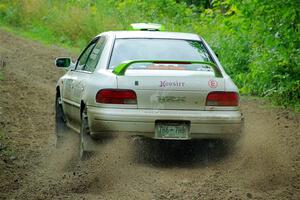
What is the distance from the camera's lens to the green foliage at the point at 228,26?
44.0 ft

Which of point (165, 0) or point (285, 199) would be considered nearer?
point (285, 199)

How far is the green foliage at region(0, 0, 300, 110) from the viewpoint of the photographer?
1340 centimetres

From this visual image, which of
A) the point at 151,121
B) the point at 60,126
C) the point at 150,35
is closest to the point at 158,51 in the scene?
the point at 150,35

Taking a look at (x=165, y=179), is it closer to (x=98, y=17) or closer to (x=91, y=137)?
(x=91, y=137)

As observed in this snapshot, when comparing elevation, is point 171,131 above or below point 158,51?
below

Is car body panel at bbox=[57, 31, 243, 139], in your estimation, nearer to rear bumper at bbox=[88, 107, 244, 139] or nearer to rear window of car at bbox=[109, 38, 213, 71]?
rear bumper at bbox=[88, 107, 244, 139]

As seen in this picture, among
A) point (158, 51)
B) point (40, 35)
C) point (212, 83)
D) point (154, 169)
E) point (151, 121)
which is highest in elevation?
point (158, 51)

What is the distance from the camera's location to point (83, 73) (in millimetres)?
8672

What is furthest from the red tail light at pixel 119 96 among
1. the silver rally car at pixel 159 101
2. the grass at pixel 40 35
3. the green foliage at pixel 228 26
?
the grass at pixel 40 35

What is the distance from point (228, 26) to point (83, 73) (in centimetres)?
799

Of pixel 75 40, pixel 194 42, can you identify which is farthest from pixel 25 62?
pixel 194 42

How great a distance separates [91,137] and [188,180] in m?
1.21

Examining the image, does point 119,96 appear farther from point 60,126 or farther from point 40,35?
point 40,35

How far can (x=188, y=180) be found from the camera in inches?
282
